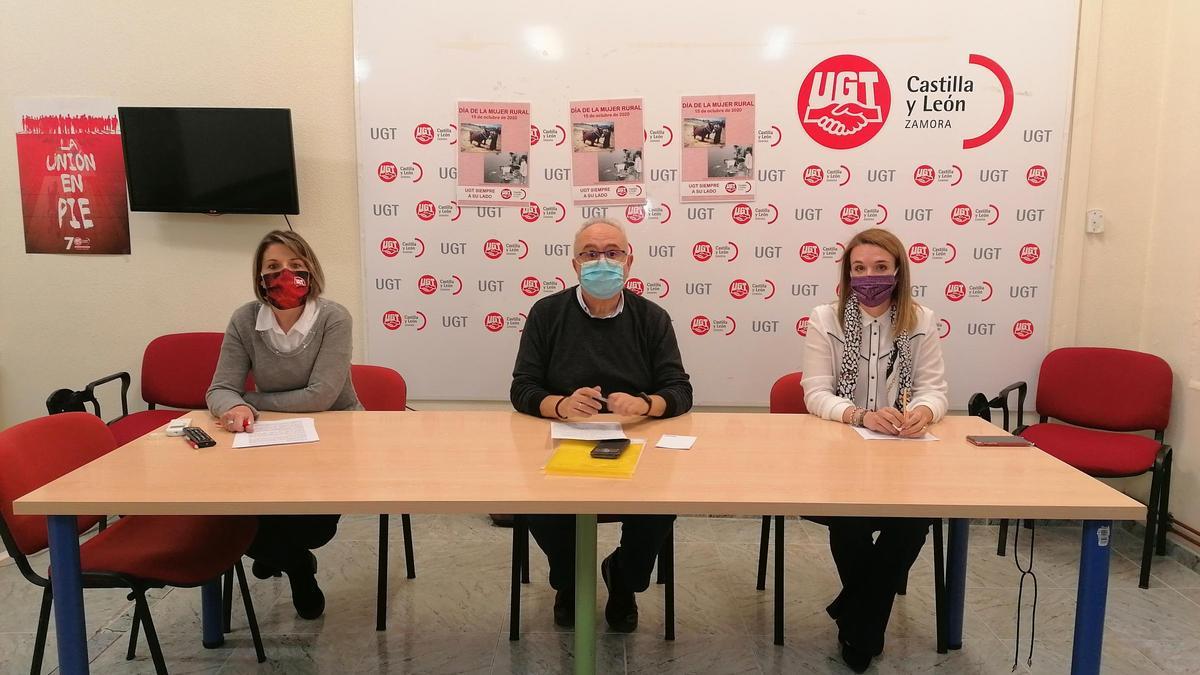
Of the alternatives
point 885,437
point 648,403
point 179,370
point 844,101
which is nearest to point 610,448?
point 648,403

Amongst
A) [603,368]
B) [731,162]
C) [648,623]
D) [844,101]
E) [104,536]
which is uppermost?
[844,101]

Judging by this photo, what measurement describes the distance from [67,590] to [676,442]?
150 centimetres

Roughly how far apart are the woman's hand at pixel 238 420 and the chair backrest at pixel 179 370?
1.35 meters

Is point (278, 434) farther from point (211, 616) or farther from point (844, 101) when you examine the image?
point (844, 101)

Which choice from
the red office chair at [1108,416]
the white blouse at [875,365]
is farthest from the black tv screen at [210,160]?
the red office chair at [1108,416]

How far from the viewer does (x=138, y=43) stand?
130 inches

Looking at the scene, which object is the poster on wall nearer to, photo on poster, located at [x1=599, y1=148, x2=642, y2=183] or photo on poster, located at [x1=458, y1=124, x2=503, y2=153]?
photo on poster, located at [x1=458, y1=124, x2=503, y2=153]

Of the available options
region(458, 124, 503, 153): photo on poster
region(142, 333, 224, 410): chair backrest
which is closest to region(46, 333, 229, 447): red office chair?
region(142, 333, 224, 410): chair backrest

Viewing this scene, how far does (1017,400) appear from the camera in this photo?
11.2ft

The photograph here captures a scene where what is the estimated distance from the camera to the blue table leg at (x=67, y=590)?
1.58 m

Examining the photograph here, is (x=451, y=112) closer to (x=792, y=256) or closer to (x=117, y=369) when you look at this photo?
(x=792, y=256)

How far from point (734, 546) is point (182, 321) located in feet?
9.48

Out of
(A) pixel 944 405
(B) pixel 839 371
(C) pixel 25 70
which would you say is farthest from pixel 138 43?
(A) pixel 944 405

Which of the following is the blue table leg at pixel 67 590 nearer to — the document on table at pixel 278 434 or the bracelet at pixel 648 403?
the document on table at pixel 278 434
